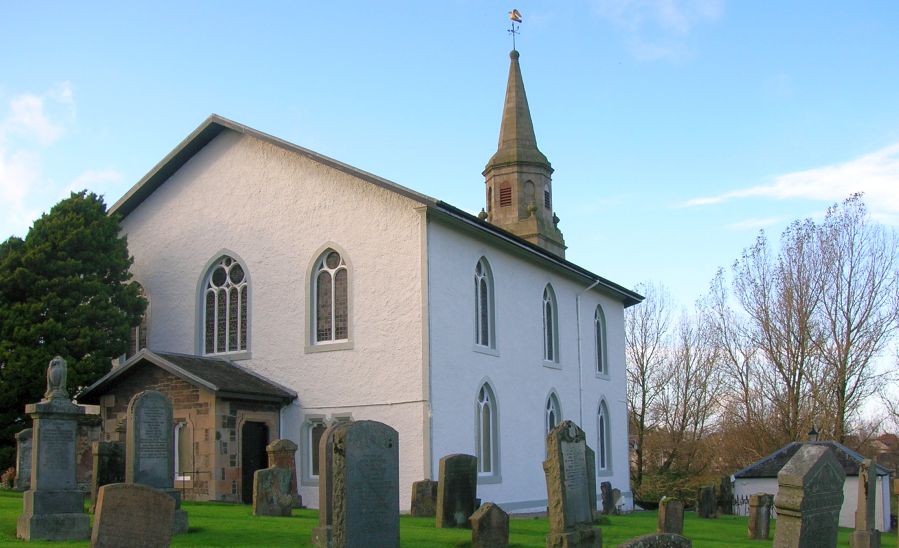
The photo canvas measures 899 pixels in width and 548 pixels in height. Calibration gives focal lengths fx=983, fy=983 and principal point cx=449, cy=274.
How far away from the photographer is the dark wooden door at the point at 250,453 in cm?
2331

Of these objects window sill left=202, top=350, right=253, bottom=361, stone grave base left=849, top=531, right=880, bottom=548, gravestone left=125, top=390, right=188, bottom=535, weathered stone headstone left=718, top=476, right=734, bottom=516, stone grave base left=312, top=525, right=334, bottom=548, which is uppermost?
window sill left=202, top=350, right=253, bottom=361

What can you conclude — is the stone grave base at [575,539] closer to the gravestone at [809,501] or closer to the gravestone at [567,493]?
the gravestone at [567,493]

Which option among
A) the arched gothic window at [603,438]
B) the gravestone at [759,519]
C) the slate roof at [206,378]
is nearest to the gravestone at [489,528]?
the gravestone at [759,519]

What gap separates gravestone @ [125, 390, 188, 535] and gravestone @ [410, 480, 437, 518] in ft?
20.0

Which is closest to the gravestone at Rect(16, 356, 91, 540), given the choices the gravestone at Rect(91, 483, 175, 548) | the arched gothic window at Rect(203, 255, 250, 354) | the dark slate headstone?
the gravestone at Rect(91, 483, 175, 548)

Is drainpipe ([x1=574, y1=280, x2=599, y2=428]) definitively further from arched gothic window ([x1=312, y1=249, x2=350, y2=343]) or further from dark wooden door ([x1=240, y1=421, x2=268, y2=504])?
dark wooden door ([x1=240, y1=421, x2=268, y2=504])

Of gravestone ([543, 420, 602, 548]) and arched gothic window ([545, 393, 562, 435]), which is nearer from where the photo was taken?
gravestone ([543, 420, 602, 548])

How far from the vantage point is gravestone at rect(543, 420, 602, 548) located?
45.3ft

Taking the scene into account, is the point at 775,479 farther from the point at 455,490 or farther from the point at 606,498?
the point at 455,490

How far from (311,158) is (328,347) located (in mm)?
4965

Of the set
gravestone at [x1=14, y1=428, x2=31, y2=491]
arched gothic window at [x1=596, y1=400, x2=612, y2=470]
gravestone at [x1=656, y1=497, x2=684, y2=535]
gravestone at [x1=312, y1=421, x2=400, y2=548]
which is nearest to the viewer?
gravestone at [x1=312, y1=421, x2=400, y2=548]

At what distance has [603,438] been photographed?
34.3m

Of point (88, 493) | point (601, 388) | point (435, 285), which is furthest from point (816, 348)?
point (88, 493)

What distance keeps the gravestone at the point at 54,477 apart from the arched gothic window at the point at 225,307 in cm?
1149
